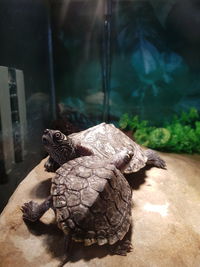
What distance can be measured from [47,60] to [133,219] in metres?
3.58

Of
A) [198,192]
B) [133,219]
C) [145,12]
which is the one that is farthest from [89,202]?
[145,12]

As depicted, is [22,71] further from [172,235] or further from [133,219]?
[172,235]

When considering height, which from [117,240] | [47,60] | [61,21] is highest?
[61,21]

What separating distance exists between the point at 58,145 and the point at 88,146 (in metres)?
0.37

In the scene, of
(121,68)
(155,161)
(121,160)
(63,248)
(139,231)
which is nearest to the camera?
(63,248)

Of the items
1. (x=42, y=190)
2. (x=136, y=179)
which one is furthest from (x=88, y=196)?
(x=136, y=179)

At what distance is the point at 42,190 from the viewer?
102 inches

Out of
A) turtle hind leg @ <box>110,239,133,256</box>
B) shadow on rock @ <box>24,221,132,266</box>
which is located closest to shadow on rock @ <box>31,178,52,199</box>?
shadow on rock @ <box>24,221,132,266</box>

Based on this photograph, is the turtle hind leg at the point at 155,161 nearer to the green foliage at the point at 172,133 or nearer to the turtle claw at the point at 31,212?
the green foliage at the point at 172,133

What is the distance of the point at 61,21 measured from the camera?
4434 millimetres

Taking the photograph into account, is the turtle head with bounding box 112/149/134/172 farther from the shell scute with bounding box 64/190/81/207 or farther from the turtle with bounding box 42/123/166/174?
the shell scute with bounding box 64/190/81/207

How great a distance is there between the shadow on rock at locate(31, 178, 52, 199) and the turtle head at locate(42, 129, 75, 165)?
0.41 metres

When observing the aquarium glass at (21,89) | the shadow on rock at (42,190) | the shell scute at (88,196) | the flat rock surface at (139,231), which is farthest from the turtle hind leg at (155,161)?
the aquarium glass at (21,89)

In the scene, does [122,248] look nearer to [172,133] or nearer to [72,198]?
[72,198]
